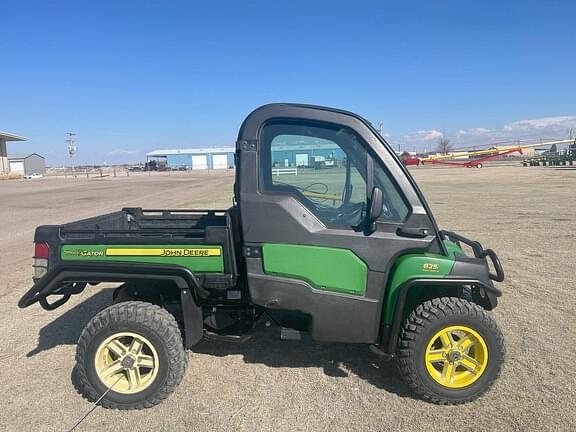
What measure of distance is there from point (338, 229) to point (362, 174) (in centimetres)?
44

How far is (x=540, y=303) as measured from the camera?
465 cm

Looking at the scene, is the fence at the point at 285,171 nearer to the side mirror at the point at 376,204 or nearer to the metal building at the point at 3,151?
the side mirror at the point at 376,204

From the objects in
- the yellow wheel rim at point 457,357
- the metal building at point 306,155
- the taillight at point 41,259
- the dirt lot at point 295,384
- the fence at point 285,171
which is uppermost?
the metal building at point 306,155

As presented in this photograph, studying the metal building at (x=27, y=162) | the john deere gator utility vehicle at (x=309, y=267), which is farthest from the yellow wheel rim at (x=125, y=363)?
the metal building at (x=27, y=162)

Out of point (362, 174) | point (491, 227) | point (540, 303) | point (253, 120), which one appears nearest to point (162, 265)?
point (253, 120)

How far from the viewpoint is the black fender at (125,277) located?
9.52 ft

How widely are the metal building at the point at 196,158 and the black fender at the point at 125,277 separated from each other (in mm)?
93882

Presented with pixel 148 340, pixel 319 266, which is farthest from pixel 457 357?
pixel 148 340

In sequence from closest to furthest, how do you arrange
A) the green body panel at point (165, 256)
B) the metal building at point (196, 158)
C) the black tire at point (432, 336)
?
1. the black tire at point (432, 336)
2. the green body panel at point (165, 256)
3. the metal building at point (196, 158)

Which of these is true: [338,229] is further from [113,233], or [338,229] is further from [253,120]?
[113,233]

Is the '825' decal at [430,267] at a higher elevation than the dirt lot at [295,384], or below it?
higher

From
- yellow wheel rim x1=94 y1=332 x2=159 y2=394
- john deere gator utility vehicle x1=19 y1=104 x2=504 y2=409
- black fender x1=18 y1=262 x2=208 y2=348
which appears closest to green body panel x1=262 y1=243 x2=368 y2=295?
john deere gator utility vehicle x1=19 y1=104 x2=504 y2=409

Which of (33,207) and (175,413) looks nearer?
(175,413)

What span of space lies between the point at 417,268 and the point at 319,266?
673 millimetres
